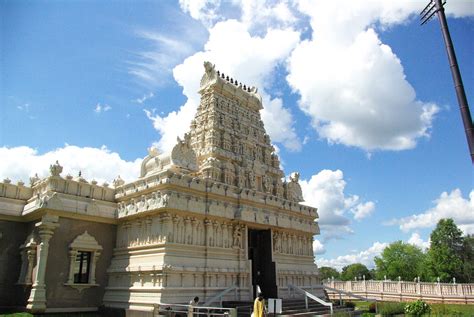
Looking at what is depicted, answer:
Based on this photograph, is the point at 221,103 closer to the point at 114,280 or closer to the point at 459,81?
the point at 114,280

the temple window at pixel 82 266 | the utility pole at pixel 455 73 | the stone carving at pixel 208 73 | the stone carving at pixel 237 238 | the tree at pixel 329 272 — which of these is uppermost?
the stone carving at pixel 208 73

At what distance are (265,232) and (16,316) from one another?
14.1 metres

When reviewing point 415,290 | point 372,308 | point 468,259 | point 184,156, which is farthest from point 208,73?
point 468,259

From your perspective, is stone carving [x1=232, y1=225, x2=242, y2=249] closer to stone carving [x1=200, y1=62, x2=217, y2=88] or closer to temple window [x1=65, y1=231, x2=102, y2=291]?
temple window [x1=65, y1=231, x2=102, y2=291]

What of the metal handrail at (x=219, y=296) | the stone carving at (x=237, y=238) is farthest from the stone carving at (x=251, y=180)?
the metal handrail at (x=219, y=296)

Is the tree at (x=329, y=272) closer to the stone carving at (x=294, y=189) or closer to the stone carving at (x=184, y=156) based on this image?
the stone carving at (x=294, y=189)

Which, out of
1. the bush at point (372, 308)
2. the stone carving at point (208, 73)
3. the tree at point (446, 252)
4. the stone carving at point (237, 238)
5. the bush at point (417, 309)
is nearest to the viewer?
the bush at point (417, 309)

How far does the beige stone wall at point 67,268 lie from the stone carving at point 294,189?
13.5 m

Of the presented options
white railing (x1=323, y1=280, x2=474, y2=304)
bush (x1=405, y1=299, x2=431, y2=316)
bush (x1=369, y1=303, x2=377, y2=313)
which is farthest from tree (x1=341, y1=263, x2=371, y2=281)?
bush (x1=405, y1=299, x2=431, y2=316)

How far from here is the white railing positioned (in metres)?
31.9

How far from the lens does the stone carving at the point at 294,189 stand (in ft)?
94.3

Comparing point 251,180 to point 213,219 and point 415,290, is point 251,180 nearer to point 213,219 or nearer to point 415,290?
point 213,219

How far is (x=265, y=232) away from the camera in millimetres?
24469

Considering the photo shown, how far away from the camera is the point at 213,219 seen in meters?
21.6
